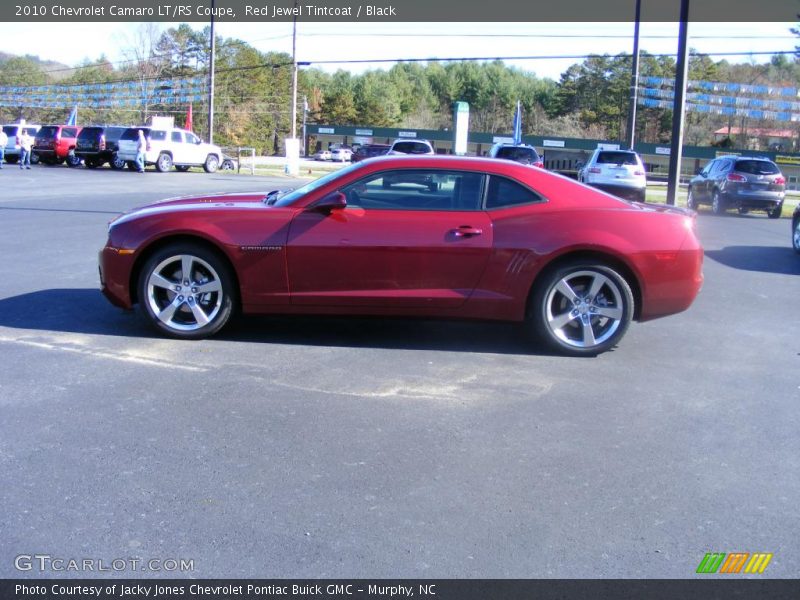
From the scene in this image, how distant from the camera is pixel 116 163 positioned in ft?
114

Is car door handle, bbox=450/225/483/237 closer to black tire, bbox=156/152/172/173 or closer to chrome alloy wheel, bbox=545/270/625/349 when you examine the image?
chrome alloy wheel, bbox=545/270/625/349

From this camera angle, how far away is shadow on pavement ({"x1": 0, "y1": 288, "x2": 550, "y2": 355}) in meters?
6.70

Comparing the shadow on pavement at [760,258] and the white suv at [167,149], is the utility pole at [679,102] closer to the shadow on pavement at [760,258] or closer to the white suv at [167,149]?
the shadow on pavement at [760,258]

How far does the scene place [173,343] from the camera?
6.48 m

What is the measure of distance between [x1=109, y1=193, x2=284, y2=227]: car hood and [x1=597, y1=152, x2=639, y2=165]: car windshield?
18.7 m

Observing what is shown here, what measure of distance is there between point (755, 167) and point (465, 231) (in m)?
19.0

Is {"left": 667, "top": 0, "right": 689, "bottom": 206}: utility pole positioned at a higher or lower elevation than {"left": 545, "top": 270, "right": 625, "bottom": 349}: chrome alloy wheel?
higher

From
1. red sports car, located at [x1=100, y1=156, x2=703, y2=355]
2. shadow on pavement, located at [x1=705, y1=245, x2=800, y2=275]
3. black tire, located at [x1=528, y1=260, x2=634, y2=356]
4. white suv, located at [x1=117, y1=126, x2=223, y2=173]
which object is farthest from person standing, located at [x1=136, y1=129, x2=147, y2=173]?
black tire, located at [x1=528, y1=260, x2=634, y2=356]

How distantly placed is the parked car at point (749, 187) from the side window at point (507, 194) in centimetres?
1785

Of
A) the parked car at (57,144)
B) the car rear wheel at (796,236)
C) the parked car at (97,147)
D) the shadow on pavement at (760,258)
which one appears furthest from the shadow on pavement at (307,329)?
the parked car at (57,144)

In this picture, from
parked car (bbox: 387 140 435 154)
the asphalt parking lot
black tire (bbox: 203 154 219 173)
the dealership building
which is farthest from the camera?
the dealership building

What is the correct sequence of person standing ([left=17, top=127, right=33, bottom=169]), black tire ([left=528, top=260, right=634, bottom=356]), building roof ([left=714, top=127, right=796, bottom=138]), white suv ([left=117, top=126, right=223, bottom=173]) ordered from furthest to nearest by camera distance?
building roof ([left=714, top=127, right=796, bottom=138]), white suv ([left=117, top=126, right=223, bottom=173]), person standing ([left=17, top=127, right=33, bottom=169]), black tire ([left=528, top=260, right=634, bottom=356])
